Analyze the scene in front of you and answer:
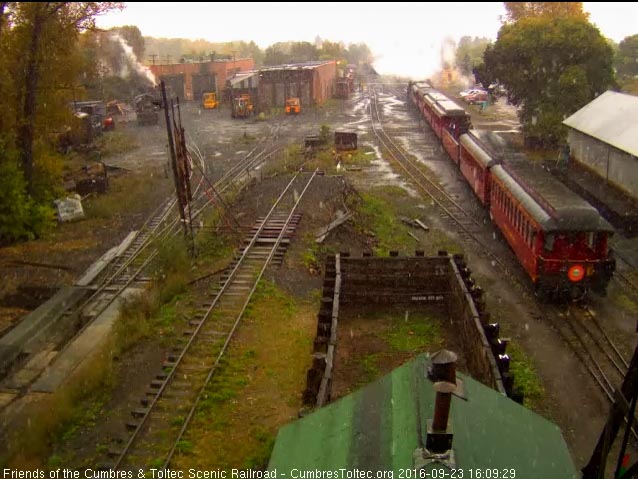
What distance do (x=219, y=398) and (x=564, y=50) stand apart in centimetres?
2872

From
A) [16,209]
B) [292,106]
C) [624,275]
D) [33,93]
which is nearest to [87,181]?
[33,93]

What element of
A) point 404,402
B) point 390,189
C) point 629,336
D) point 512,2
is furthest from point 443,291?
point 512,2

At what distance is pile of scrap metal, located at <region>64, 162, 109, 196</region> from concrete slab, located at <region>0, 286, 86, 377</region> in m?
10.7

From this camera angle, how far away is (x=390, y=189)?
84.8 ft

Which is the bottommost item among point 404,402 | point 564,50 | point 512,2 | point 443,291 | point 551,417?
point 551,417

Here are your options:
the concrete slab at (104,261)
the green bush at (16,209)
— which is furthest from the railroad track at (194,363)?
the green bush at (16,209)

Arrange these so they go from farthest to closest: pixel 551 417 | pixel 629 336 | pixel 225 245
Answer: pixel 225 245, pixel 629 336, pixel 551 417

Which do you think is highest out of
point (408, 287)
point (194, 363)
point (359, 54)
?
A: point (359, 54)

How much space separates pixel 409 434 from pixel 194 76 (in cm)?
6511

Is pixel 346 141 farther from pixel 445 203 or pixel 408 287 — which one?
pixel 408 287

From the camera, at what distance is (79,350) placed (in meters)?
13.9

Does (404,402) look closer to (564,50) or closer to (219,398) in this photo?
(219,398)

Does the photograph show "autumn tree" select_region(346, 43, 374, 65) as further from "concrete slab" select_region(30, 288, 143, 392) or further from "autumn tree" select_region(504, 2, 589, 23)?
"concrete slab" select_region(30, 288, 143, 392)

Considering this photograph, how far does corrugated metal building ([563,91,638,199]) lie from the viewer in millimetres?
21547
